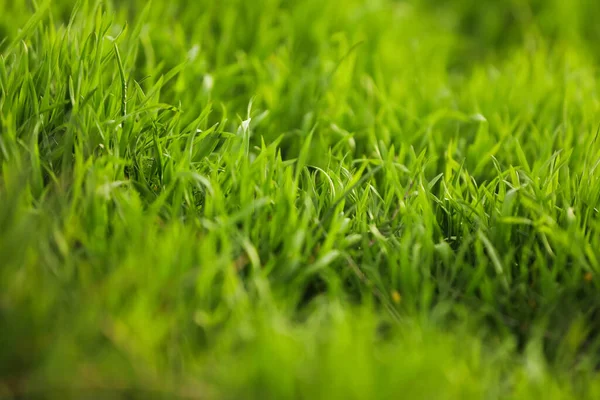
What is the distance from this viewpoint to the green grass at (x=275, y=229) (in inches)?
49.5

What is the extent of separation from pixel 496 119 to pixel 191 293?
4.17 ft

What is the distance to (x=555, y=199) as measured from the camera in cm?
174

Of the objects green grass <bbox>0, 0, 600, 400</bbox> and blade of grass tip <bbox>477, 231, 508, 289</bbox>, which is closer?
green grass <bbox>0, 0, 600, 400</bbox>

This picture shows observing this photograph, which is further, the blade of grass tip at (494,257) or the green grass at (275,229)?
the blade of grass tip at (494,257)

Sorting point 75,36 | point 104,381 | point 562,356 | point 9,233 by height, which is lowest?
point 562,356

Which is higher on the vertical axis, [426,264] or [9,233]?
[9,233]

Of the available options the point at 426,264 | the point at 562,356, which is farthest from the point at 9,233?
the point at 562,356

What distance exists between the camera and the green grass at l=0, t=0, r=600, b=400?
1257mm

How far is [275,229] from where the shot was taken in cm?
160

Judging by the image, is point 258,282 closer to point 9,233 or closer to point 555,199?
point 9,233

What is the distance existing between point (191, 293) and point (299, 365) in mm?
305

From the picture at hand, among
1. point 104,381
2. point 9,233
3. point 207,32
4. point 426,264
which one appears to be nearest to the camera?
point 104,381

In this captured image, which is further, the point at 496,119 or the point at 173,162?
the point at 496,119

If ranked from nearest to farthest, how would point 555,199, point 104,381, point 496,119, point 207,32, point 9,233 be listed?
point 104,381, point 9,233, point 555,199, point 496,119, point 207,32
